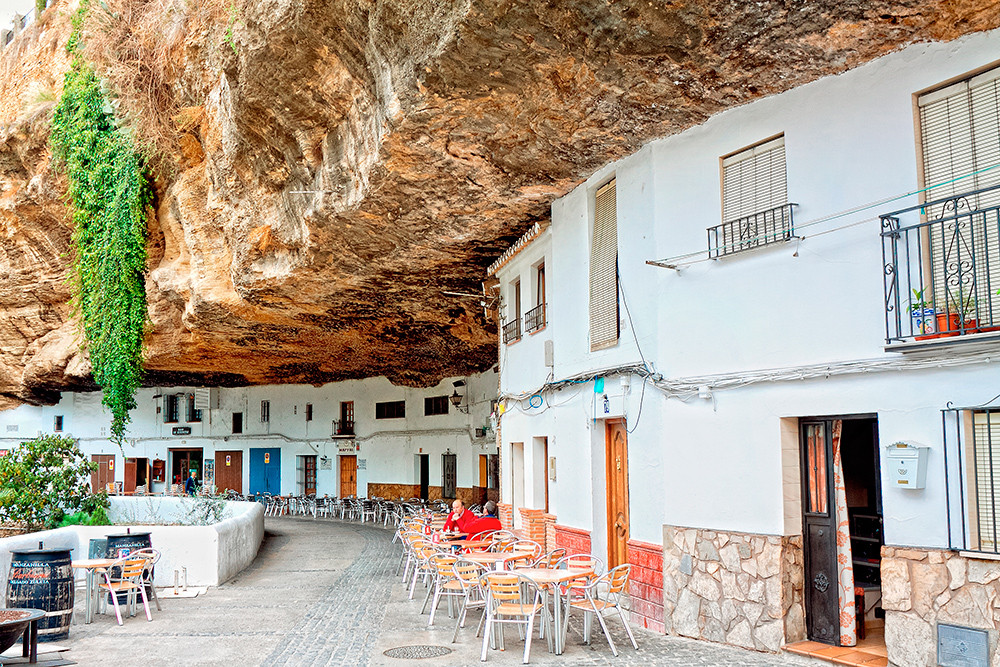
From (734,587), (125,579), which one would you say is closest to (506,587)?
(734,587)

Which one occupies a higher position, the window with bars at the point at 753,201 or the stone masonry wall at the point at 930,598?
the window with bars at the point at 753,201

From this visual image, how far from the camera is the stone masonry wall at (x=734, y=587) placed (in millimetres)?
7449

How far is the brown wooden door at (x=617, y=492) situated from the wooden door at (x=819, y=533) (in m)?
2.48

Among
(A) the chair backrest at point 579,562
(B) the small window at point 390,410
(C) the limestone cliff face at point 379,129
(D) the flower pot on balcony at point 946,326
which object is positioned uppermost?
(C) the limestone cliff face at point 379,129

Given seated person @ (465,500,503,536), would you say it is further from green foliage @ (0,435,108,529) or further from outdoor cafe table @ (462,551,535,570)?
green foliage @ (0,435,108,529)

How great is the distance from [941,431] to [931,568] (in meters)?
1.03

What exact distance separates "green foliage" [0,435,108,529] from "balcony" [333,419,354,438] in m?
12.2

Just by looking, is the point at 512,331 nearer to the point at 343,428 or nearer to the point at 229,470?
the point at 343,428

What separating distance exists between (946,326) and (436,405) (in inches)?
817

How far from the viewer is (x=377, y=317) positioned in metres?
18.6

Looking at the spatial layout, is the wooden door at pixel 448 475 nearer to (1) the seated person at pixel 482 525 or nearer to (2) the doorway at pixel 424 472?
(2) the doorway at pixel 424 472

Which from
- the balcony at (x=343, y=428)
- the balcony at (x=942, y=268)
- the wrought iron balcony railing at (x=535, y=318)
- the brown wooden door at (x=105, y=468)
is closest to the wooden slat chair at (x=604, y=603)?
the balcony at (x=942, y=268)

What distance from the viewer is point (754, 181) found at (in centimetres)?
809

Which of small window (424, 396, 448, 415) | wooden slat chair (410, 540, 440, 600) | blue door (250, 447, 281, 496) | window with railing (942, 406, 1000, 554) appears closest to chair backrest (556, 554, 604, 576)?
wooden slat chair (410, 540, 440, 600)
